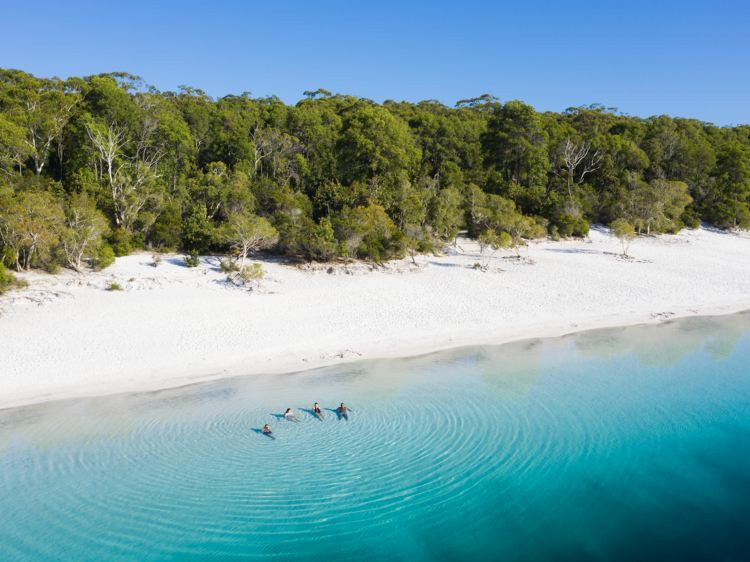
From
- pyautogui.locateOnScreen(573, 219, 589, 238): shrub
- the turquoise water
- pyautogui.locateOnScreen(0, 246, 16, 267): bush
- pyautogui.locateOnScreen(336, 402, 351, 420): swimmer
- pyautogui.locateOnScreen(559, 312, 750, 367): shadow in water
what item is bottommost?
the turquoise water

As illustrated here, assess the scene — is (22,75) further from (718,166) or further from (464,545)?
(718,166)

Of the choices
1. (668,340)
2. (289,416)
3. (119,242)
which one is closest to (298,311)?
(289,416)

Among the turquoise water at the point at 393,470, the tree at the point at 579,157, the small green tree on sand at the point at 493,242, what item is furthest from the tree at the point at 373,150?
the turquoise water at the point at 393,470

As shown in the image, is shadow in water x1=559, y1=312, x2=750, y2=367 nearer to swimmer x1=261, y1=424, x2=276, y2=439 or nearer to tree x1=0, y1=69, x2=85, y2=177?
swimmer x1=261, y1=424, x2=276, y2=439

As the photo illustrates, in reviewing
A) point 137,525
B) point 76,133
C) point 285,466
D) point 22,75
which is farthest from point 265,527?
point 22,75

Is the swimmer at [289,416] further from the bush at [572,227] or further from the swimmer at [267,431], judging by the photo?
the bush at [572,227]

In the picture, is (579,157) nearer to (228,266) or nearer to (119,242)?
(228,266)

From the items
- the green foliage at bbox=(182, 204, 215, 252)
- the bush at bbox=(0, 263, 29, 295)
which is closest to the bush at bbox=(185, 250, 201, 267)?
the green foliage at bbox=(182, 204, 215, 252)
